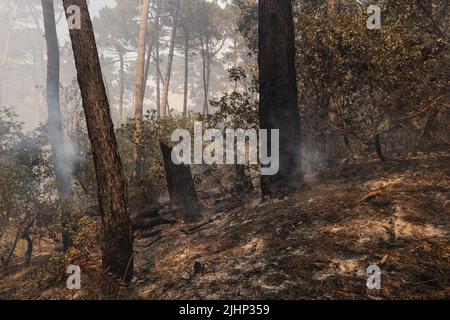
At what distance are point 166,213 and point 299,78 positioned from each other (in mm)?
4132

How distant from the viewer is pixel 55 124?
10602 millimetres

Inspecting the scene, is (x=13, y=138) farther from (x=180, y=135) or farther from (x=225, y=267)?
(x=225, y=267)

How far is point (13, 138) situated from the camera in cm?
1143

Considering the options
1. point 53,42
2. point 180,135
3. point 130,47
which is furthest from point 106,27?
point 180,135

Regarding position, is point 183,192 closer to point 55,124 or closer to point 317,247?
point 317,247

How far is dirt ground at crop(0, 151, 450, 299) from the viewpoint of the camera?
3.87 m

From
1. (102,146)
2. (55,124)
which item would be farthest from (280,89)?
(55,124)

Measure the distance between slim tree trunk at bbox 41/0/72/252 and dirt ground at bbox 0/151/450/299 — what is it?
1795 mm

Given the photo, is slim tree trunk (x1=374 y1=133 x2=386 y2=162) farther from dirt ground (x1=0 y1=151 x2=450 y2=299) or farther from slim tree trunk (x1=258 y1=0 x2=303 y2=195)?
slim tree trunk (x1=258 y1=0 x2=303 y2=195)

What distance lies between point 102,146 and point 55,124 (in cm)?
654

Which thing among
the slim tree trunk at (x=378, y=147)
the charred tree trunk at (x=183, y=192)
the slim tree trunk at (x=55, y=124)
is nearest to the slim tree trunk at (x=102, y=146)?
the charred tree trunk at (x=183, y=192)

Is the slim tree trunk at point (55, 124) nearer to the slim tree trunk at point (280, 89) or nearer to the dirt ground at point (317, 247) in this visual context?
the dirt ground at point (317, 247)

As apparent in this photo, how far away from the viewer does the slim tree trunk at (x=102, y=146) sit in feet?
16.1

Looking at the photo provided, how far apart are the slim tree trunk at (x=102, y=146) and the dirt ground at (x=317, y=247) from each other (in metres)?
0.57
